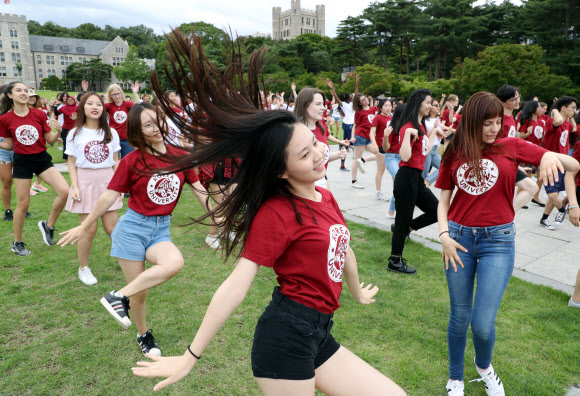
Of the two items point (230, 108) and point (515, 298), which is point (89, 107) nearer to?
point (230, 108)

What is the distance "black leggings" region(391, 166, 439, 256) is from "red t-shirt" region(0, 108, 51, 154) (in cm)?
499

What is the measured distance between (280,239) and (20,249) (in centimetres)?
542

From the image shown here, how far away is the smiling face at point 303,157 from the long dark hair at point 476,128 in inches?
55.6

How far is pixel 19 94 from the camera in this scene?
541 centimetres

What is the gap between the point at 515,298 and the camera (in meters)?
4.45

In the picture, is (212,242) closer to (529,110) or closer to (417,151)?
(417,151)

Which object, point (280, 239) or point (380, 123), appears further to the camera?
point (380, 123)

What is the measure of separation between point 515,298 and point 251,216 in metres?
3.80

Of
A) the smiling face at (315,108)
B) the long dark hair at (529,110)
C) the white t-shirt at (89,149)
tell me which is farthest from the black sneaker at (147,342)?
the long dark hair at (529,110)

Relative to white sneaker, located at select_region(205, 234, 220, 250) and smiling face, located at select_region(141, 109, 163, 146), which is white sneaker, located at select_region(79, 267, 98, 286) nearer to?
white sneaker, located at select_region(205, 234, 220, 250)

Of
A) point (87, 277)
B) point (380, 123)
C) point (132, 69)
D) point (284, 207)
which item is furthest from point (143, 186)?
point (132, 69)

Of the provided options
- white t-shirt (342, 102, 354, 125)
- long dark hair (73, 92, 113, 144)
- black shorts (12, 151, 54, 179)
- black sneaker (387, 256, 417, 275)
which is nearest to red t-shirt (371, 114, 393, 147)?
black sneaker (387, 256, 417, 275)

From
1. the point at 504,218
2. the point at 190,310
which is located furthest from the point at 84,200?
the point at 504,218

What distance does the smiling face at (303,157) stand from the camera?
1.83 meters
